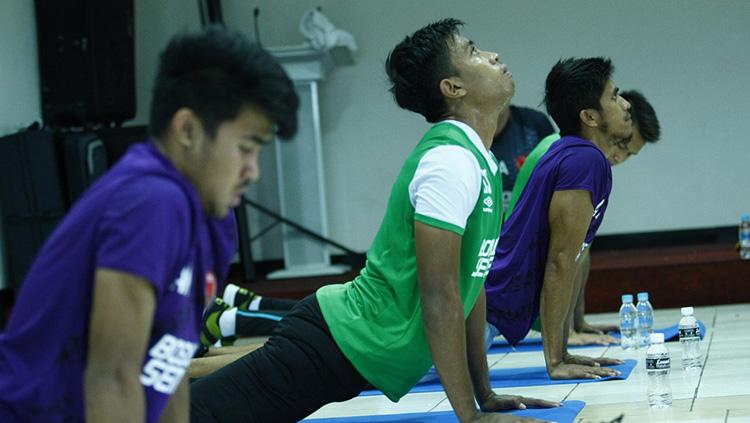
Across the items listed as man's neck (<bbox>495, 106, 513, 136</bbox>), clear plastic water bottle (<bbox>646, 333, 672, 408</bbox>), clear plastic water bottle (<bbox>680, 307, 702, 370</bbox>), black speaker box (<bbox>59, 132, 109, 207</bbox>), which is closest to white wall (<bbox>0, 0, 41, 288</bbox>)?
black speaker box (<bbox>59, 132, 109, 207</bbox>)

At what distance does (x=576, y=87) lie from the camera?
11.4 ft

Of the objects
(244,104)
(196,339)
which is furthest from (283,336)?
(244,104)

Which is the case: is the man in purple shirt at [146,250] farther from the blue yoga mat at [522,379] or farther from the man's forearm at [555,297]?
the blue yoga mat at [522,379]

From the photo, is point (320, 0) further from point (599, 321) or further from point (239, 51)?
point (239, 51)

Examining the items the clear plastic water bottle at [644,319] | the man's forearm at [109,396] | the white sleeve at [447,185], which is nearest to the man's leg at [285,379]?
the white sleeve at [447,185]

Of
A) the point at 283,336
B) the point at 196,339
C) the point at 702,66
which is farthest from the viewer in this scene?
the point at 702,66

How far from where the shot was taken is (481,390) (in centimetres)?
273

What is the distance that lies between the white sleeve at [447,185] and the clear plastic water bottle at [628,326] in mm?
2049

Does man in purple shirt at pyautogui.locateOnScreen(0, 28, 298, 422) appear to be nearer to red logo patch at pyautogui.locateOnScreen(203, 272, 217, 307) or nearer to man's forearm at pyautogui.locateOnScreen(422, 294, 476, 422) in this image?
red logo patch at pyautogui.locateOnScreen(203, 272, 217, 307)

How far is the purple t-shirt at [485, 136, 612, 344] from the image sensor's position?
3.28 metres

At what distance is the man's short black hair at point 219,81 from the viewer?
138 centimetres

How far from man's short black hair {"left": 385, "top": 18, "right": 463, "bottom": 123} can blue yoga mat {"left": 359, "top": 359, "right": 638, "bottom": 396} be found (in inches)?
47.2

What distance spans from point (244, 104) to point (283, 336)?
1.23 metres

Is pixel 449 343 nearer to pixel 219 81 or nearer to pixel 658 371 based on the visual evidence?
pixel 658 371
